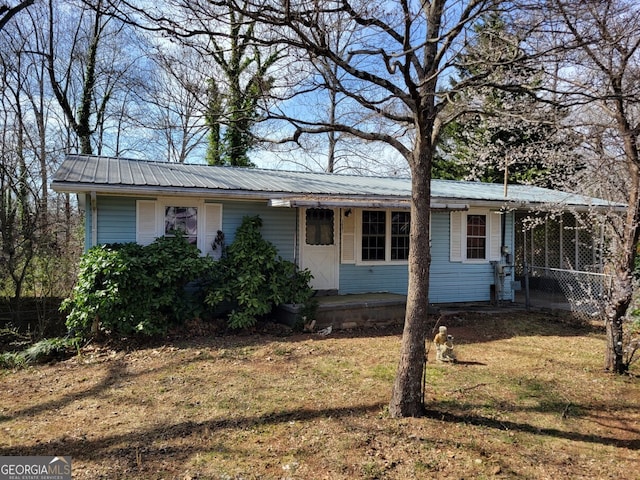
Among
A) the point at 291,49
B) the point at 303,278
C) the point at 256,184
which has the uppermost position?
the point at 291,49

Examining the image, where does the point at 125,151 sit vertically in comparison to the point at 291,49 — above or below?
above

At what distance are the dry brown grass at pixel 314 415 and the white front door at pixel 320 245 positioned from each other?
2.88m

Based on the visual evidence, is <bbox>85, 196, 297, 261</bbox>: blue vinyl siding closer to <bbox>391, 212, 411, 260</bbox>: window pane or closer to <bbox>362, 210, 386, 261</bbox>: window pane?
<bbox>362, 210, 386, 261</bbox>: window pane

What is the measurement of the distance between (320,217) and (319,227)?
0.74 feet

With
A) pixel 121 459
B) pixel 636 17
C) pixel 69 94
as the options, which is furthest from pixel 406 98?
pixel 69 94

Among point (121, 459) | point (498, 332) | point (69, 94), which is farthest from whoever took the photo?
point (69, 94)

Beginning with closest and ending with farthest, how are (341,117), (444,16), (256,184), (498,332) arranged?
(444,16) → (341,117) → (498,332) → (256,184)

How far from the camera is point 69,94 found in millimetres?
17906

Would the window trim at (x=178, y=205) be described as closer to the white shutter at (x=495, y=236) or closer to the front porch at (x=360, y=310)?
the front porch at (x=360, y=310)

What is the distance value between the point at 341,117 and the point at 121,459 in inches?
161

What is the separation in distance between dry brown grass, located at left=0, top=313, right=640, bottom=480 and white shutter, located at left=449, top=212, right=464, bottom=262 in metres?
4.10

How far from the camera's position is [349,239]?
31.4 feet

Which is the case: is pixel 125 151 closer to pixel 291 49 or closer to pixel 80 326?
pixel 80 326

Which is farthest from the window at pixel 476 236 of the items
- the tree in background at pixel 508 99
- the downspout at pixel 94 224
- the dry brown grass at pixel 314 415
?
the downspout at pixel 94 224
